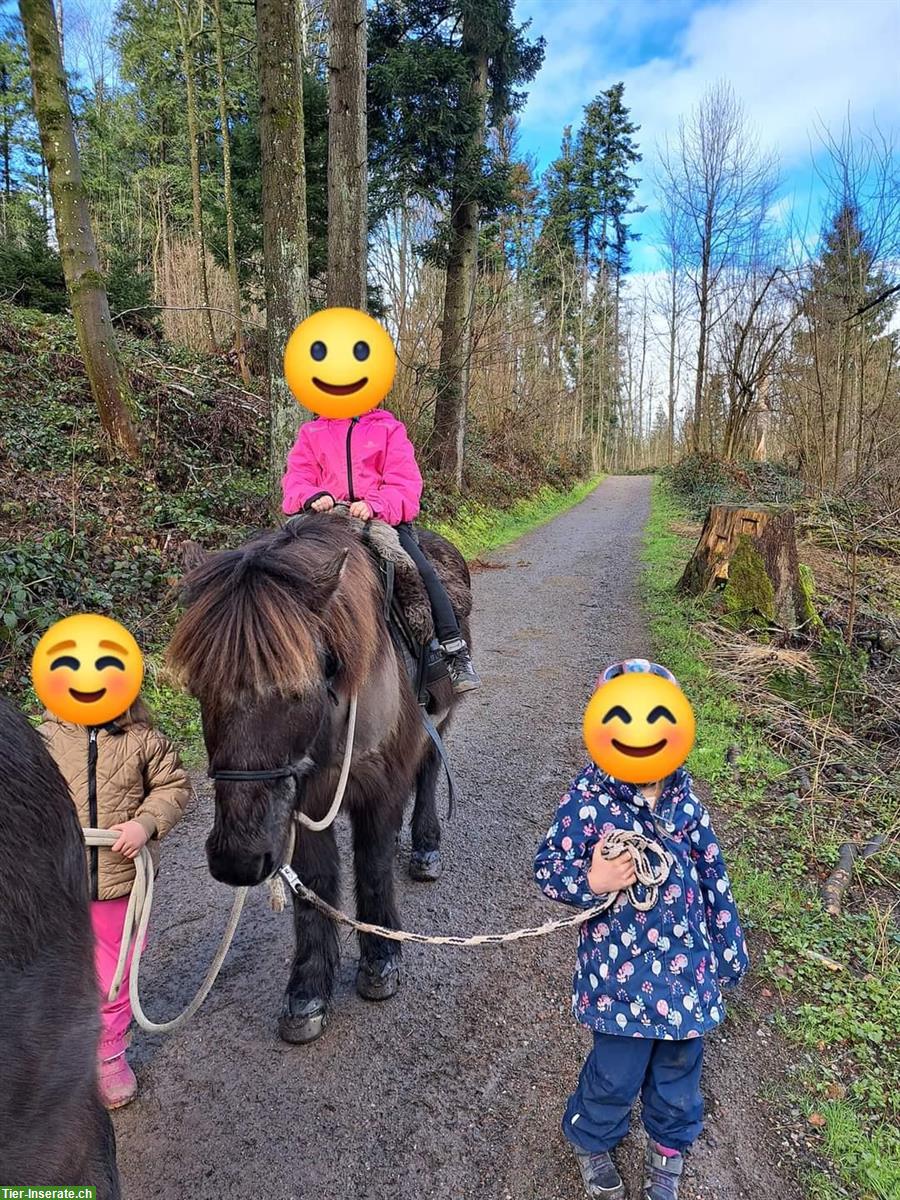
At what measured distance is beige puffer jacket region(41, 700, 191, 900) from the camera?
7.05 feet

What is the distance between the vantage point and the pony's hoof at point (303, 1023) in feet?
8.18

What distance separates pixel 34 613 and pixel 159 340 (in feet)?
27.4

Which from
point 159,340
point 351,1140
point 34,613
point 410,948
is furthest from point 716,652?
point 159,340

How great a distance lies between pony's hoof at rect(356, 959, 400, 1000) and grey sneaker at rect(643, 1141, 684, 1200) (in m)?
1.14

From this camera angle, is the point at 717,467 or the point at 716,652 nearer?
the point at 716,652

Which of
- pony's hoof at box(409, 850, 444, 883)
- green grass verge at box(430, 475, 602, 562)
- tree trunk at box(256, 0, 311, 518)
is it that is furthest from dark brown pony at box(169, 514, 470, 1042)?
green grass verge at box(430, 475, 602, 562)

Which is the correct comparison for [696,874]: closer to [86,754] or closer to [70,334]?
[86,754]

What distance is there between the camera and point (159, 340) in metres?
11.6

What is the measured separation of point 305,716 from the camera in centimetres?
191

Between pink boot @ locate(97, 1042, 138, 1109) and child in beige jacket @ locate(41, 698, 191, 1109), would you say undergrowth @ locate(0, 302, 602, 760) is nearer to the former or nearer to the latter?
child in beige jacket @ locate(41, 698, 191, 1109)

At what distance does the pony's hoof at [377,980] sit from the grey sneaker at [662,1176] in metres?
1.14

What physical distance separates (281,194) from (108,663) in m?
5.75
